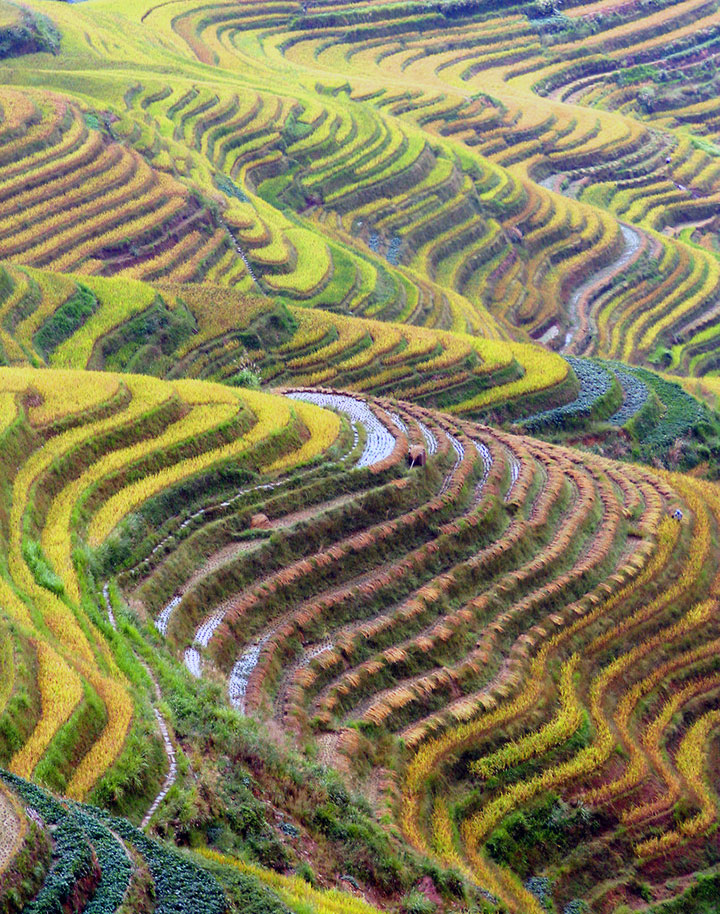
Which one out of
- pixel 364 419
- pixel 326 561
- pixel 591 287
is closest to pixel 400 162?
pixel 591 287

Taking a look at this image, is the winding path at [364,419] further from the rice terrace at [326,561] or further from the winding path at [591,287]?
the winding path at [591,287]

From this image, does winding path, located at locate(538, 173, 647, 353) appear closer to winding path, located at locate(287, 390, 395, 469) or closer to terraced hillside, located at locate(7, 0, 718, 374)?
terraced hillside, located at locate(7, 0, 718, 374)

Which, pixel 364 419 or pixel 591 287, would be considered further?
pixel 591 287

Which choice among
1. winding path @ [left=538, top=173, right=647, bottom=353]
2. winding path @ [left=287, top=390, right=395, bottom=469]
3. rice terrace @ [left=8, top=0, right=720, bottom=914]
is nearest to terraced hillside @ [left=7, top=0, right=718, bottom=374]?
winding path @ [left=538, top=173, right=647, bottom=353]

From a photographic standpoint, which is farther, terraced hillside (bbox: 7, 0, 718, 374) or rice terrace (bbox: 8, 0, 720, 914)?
terraced hillside (bbox: 7, 0, 718, 374)

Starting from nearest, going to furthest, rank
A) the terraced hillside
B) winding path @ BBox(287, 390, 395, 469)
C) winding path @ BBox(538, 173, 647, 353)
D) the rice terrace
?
1. the rice terrace
2. winding path @ BBox(287, 390, 395, 469)
3. the terraced hillside
4. winding path @ BBox(538, 173, 647, 353)

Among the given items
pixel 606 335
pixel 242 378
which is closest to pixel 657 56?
pixel 606 335

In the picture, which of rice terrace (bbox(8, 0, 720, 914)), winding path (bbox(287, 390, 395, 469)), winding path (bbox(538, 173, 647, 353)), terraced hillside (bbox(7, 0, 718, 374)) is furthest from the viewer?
winding path (bbox(538, 173, 647, 353))

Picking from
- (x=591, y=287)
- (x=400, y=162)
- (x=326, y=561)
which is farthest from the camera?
Answer: (x=400, y=162)

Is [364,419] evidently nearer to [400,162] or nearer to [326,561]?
[326,561]
